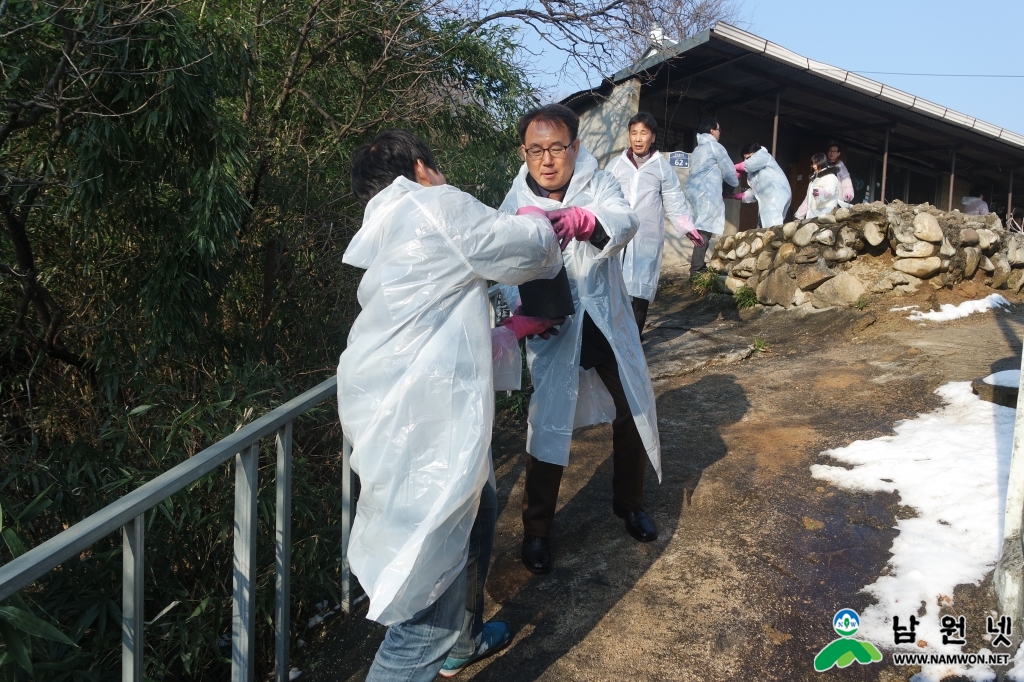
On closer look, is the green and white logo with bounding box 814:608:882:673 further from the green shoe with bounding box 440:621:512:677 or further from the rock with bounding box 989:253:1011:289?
the rock with bounding box 989:253:1011:289

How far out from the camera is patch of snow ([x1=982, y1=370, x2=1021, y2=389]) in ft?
11.9

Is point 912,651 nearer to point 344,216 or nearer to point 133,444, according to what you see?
point 133,444

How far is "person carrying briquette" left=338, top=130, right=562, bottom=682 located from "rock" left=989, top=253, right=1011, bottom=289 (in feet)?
20.3

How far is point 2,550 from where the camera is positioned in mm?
2262

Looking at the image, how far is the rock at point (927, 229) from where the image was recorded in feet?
19.2

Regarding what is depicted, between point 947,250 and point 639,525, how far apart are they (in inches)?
186

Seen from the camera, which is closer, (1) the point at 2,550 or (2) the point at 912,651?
(2) the point at 912,651

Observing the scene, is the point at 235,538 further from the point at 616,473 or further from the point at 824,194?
the point at 824,194

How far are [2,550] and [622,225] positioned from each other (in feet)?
7.46

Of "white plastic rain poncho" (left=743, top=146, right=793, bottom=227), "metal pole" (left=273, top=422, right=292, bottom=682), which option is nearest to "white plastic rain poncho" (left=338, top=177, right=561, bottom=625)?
"metal pole" (left=273, top=422, right=292, bottom=682)

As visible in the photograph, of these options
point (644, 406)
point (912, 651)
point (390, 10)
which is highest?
point (390, 10)

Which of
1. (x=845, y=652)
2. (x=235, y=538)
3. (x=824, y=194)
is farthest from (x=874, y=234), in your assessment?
(x=235, y=538)

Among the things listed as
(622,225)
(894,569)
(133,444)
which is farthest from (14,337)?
(894,569)

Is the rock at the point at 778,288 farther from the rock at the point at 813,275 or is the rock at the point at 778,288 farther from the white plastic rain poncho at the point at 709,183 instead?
the white plastic rain poncho at the point at 709,183
